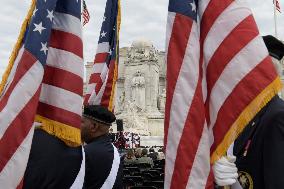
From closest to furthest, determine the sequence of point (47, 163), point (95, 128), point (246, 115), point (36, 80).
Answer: point (246, 115) < point (36, 80) < point (47, 163) < point (95, 128)

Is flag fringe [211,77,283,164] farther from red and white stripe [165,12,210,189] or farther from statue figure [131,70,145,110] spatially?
statue figure [131,70,145,110]

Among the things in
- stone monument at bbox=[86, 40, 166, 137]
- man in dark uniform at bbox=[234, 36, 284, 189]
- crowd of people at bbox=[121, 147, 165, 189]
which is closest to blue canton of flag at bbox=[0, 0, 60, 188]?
man in dark uniform at bbox=[234, 36, 284, 189]

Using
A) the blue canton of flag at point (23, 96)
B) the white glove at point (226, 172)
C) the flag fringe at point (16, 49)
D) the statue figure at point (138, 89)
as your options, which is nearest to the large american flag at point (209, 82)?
the white glove at point (226, 172)

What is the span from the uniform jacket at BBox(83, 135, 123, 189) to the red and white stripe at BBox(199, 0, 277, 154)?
5.06 ft

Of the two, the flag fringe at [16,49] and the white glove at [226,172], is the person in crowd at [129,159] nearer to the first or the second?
the flag fringe at [16,49]

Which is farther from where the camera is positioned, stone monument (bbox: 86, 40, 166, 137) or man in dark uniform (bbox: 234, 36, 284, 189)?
stone monument (bbox: 86, 40, 166, 137)

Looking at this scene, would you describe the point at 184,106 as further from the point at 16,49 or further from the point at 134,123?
the point at 134,123

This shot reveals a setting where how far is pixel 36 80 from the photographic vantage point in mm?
2895

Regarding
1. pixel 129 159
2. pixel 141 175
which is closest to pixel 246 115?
pixel 141 175

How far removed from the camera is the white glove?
258 centimetres

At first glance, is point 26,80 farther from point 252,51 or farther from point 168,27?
point 252,51

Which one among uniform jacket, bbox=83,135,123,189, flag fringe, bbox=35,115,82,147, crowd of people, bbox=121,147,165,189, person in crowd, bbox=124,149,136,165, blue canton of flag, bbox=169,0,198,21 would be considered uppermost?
blue canton of flag, bbox=169,0,198,21

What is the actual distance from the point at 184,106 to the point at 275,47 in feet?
2.92

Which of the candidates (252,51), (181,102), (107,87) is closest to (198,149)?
(181,102)
